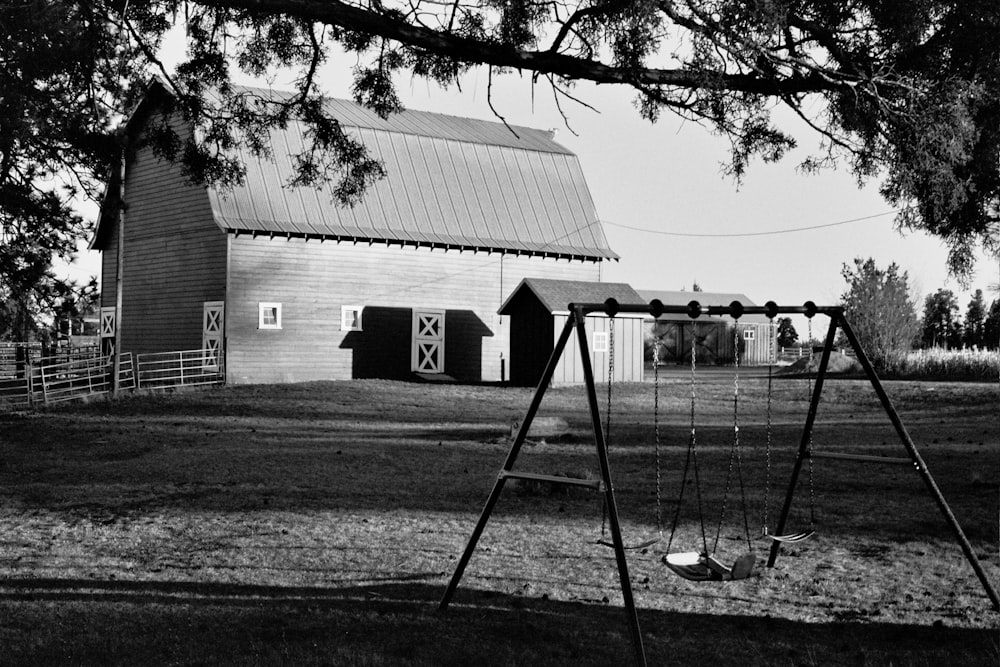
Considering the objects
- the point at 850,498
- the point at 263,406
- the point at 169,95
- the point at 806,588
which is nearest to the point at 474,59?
the point at 169,95

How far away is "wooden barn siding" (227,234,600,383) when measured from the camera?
29844mm

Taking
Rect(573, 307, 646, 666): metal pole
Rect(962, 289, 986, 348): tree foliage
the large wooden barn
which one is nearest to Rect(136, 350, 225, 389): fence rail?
the large wooden barn

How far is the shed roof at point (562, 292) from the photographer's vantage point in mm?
30734

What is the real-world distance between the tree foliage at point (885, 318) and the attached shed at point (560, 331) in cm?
851

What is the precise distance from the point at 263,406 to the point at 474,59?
57.4 feet

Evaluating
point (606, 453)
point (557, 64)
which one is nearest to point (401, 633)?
point (606, 453)

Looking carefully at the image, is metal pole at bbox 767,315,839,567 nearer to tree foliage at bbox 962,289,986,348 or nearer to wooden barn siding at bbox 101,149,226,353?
wooden barn siding at bbox 101,149,226,353

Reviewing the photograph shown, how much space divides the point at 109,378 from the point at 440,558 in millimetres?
24152

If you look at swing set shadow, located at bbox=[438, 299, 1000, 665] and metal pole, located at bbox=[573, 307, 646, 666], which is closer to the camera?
metal pole, located at bbox=[573, 307, 646, 666]

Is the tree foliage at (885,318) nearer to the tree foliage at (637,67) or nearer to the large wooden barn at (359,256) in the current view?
the large wooden barn at (359,256)

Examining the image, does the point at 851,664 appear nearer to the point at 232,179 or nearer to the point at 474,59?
the point at 474,59

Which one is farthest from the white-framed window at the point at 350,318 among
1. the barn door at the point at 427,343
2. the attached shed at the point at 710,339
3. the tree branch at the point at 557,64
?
the attached shed at the point at 710,339

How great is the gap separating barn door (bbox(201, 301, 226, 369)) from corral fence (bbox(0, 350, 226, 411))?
0.04 m

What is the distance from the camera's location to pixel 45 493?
41.9 feet
